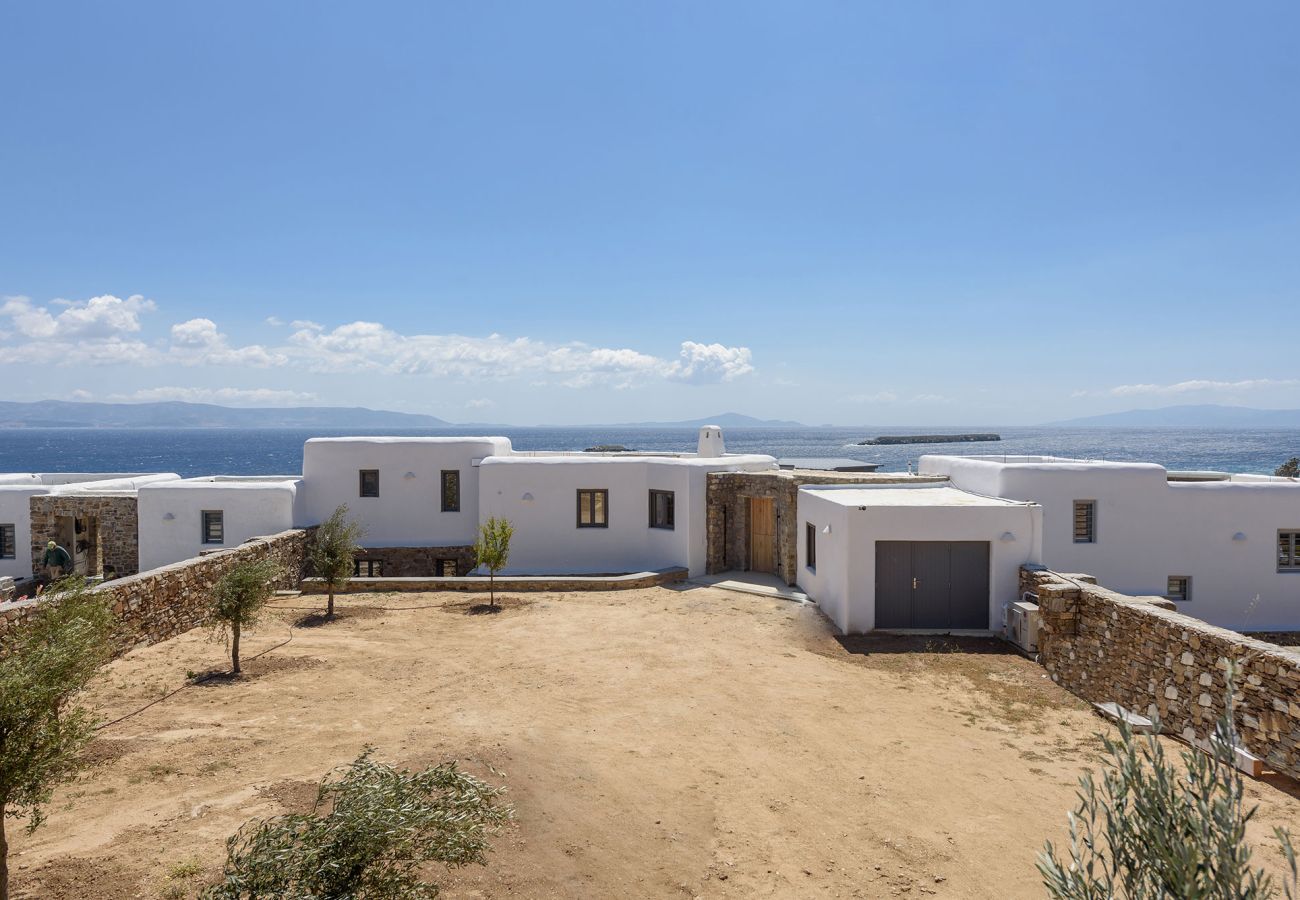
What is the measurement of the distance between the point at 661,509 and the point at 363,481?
429 inches

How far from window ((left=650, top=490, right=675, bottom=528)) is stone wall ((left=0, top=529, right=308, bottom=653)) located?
1095cm

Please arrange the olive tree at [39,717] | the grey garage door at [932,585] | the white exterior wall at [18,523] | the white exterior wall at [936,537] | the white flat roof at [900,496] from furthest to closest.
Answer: the white exterior wall at [18,523] < the white flat roof at [900,496] < the grey garage door at [932,585] < the white exterior wall at [936,537] < the olive tree at [39,717]

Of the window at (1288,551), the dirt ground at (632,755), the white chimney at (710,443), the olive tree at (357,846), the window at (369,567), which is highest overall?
the white chimney at (710,443)

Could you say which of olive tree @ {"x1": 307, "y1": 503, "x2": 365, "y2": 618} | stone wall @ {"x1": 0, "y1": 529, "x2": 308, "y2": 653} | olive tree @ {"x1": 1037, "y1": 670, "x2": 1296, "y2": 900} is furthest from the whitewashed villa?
olive tree @ {"x1": 1037, "y1": 670, "x2": 1296, "y2": 900}

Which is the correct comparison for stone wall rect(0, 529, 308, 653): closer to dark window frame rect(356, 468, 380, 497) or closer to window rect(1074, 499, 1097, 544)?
dark window frame rect(356, 468, 380, 497)

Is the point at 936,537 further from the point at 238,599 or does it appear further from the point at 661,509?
the point at 238,599

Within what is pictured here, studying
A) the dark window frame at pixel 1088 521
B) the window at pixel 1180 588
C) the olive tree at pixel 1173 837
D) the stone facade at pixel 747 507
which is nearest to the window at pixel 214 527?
the stone facade at pixel 747 507

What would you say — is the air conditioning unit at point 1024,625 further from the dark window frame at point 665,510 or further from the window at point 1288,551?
the window at point 1288,551

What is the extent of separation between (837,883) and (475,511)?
1979 cm

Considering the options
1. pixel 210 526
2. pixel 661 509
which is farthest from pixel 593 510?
pixel 210 526

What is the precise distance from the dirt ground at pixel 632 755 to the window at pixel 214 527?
903 centimetres

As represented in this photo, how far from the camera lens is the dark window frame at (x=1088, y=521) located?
64.8 ft

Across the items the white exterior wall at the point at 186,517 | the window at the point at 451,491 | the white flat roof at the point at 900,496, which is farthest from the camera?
the window at the point at 451,491

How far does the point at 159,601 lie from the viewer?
14.3 meters
